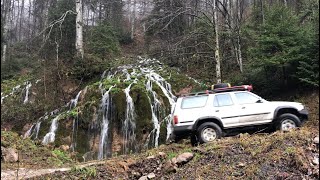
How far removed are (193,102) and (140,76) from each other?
35.0 feet

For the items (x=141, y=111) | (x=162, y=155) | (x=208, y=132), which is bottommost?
(x=162, y=155)

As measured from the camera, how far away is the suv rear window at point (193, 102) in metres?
9.84

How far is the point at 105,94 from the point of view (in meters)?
17.8

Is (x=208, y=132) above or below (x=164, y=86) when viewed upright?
below

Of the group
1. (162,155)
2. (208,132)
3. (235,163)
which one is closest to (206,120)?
(208,132)

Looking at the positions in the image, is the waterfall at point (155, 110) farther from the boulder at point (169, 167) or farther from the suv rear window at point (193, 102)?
the boulder at point (169, 167)

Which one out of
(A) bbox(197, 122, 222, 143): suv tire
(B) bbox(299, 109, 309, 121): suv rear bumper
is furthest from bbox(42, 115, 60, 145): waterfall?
(B) bbox(299, 109, 309, 121): suv rear bumper

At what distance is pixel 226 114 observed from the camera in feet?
31.8

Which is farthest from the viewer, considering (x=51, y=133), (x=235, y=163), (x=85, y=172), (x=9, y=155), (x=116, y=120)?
(x=51, y=133)

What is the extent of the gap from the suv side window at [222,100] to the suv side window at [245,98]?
26cm

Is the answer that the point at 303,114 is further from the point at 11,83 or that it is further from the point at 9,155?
the point at 11,83

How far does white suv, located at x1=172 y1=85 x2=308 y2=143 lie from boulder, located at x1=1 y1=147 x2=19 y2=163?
5045mm

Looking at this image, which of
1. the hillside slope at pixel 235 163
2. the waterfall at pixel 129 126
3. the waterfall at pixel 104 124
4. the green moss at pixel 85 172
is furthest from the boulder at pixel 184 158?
the waterfall at pixel 104 124

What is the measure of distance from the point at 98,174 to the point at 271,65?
364 inches
